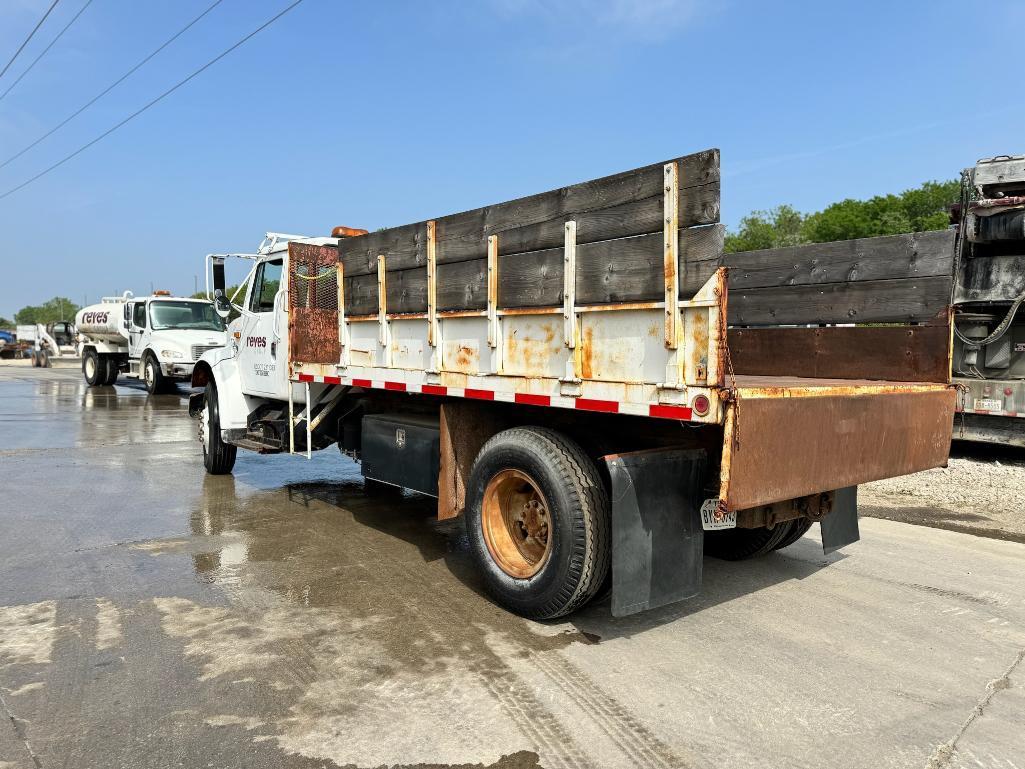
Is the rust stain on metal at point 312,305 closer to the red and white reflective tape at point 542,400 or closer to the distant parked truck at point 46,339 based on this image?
the red and white reflective tape at point 542,400

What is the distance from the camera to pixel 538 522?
4.46 m

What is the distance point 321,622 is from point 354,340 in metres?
2.43

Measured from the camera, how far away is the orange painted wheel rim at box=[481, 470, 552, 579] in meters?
4.41

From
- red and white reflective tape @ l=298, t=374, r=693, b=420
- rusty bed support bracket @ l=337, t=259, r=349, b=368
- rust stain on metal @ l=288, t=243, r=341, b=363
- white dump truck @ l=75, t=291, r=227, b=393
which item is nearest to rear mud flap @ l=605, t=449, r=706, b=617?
red and white reflective tape @ l=298, t=374, r=693, b=420

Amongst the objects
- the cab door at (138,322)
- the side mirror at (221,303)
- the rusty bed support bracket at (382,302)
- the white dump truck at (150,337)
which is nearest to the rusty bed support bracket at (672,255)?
the rusty bed support bracket at (382,302)

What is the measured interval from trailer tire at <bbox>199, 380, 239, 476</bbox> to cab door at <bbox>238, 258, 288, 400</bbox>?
21.9 inches

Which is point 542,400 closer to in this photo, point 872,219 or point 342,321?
point 342,321

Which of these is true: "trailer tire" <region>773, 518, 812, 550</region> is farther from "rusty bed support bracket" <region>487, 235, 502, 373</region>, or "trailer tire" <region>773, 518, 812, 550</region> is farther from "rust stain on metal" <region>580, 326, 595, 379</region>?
"rusty bed support bracket" <region>487, 235, 502, 373</region>

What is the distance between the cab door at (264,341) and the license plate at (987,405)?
8.12 m

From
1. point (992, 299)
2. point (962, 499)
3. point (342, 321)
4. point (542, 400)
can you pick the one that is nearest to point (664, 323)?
point (542, 400)

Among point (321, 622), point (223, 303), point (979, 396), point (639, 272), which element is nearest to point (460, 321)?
point (639, 272)

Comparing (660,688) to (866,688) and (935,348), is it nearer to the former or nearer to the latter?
Answer: (866,688)

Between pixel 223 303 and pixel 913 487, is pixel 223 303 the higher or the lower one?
the higher one

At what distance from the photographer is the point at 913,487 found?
26.4ft
